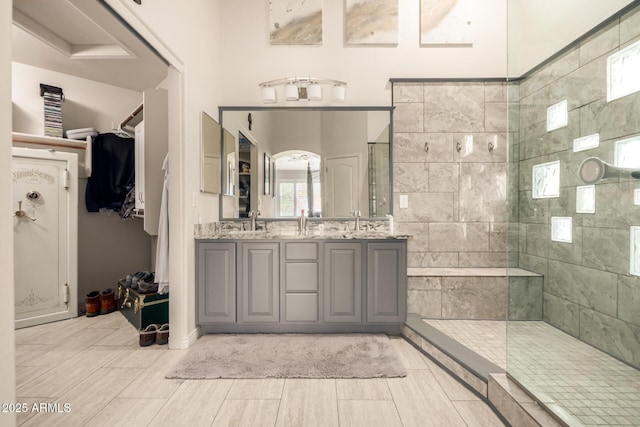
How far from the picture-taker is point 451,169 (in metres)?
3.02

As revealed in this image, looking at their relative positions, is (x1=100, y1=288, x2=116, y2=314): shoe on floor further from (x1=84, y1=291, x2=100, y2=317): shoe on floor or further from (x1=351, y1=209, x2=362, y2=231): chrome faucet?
(x1=351, y1=209, x2=362, y2=231): chrome faucet

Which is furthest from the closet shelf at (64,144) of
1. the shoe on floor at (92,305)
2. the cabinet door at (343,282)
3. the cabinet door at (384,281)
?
the cabinet door at (384,281)

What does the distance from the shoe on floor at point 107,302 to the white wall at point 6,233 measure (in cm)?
234

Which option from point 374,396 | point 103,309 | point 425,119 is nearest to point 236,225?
point 103,309

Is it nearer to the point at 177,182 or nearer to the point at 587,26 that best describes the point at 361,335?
the point at 177,182

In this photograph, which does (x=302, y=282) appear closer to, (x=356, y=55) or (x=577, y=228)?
(x=577, y=228)

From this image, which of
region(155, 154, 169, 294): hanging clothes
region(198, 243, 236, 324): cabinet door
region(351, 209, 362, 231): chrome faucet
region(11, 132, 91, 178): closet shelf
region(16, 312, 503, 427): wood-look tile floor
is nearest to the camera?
region(16, 312, 503, 427): wood-look tile floor

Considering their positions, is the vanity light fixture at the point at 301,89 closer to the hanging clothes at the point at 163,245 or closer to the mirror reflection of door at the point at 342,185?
the mirror reflection of door at the point at 342,185

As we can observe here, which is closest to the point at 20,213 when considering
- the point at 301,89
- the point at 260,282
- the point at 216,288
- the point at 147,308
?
the point at 147,308

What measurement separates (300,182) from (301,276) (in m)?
0.98

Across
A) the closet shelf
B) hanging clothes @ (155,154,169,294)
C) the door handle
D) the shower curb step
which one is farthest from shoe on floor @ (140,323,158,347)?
the shower curb step

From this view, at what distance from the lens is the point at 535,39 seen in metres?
1.63

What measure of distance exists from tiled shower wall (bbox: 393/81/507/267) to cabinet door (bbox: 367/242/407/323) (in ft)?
2.05

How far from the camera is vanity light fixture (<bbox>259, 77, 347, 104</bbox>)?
2883 millimetres
